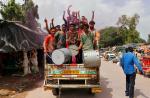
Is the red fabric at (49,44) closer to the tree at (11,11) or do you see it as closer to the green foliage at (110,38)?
the tree at (11,11)

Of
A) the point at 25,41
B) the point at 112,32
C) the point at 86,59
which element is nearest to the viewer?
the point at 86,59

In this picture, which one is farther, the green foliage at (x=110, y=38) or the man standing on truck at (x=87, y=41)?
the green foliage at (x=110, y=38)

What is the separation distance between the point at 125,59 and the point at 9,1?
21912 mm

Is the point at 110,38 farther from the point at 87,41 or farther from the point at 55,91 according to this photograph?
the point at 87,41

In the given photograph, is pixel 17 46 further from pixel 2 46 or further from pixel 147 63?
pixel 147 63

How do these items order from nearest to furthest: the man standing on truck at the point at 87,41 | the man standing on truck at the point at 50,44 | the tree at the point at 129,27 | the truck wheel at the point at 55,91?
the man standing on truck at the point at 87,41 < the truck wheel at the point at 55,91 < the man standing on truck at the point at 50,44 < the tree at the point at 129,27

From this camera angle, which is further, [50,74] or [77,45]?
[77,45]

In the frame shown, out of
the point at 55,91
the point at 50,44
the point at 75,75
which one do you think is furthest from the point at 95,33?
the point at 55,91

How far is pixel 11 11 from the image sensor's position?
32250 millimetres

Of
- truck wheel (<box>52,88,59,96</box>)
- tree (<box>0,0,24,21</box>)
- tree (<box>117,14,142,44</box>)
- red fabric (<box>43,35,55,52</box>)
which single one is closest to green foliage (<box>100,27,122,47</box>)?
tree (<box>117,14,142,44</box>)

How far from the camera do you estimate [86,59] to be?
11.0 m

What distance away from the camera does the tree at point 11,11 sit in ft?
104

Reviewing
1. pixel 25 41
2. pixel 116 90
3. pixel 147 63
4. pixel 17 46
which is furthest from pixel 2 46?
pixel 147 63

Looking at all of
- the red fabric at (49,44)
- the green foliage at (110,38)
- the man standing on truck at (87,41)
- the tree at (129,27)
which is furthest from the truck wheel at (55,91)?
the green foliage at (110,38)
